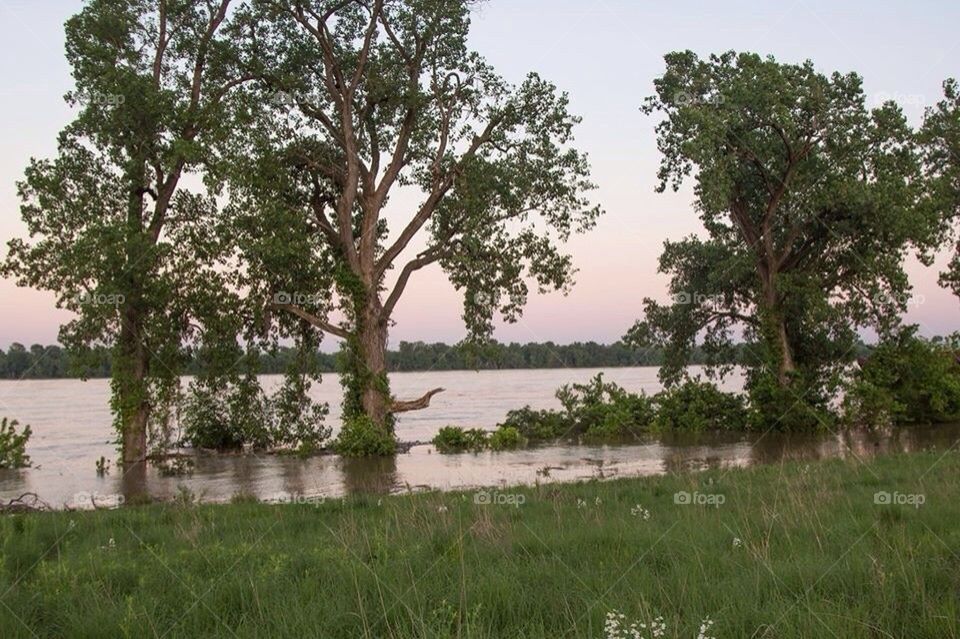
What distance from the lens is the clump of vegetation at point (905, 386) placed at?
28.5 metres

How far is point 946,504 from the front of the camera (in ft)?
30.8

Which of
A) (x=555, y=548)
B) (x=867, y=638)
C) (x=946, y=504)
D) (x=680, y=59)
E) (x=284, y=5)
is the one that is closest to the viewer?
(x=867, y=638)

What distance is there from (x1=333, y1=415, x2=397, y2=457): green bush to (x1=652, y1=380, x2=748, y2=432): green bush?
10795 mm

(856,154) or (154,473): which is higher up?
(856,154)

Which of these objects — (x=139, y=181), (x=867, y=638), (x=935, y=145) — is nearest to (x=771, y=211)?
(x=935, y=145)

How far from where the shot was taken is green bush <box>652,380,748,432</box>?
30.0 m

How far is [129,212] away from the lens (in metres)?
22.0

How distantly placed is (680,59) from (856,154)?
22.7ft

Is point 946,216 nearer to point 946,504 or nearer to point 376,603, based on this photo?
point 946,504
